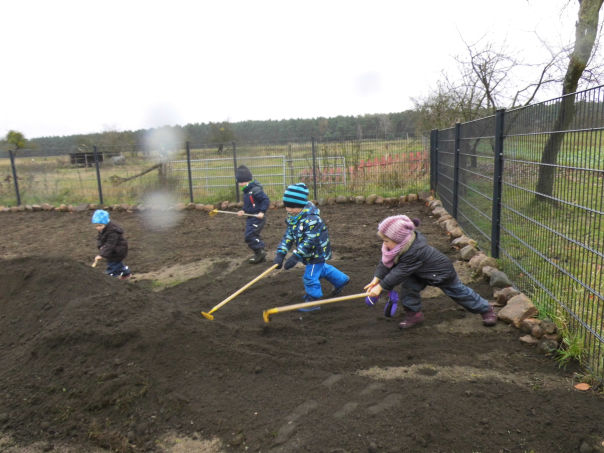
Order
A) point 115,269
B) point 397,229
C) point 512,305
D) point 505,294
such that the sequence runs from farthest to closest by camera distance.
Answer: point 115,269 → point 505,294 → point 512,305 → point 397,229

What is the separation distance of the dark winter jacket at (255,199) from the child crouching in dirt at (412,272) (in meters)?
3.34

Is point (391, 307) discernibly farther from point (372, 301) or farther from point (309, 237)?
point (309, 237)

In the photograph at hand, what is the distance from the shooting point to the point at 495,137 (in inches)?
201

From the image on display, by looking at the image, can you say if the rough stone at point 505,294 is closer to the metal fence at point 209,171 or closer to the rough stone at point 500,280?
the rough stone at point 500,280

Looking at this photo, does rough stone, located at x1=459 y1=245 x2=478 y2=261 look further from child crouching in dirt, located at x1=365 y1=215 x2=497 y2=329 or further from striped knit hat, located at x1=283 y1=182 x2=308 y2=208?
striped knit hat, located at x1=283 y1=182 x2=308 y2=208

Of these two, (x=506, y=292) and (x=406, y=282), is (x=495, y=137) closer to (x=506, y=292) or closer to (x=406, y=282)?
(x=506, y=292)

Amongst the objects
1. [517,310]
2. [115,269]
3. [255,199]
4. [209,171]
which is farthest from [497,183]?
[209,171]

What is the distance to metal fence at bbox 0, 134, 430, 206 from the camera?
42.8 ft

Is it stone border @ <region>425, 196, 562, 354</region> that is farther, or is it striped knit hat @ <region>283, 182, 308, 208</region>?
striped knit hat @ <region>283, 182, 308, 208</region>

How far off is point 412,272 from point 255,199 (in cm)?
367

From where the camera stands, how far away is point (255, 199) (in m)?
7.01

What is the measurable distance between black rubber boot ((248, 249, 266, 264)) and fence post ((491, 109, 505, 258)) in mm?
3382

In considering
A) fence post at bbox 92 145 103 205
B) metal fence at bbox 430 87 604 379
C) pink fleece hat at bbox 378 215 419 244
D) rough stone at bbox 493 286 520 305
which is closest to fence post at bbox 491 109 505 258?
metal fence at bbox 430 87 604 379

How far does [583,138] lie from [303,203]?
2596 millimetres
